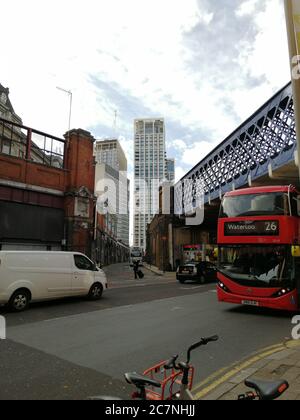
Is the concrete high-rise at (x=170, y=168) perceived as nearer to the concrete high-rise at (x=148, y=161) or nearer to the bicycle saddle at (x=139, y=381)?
the concrete high-rise at (x=148, y=161)

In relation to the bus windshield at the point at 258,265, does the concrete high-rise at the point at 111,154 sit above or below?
above

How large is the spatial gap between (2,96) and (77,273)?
37327 millimetres

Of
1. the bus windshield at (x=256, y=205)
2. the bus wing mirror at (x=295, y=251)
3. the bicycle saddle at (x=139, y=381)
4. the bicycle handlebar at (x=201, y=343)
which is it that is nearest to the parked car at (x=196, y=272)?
the bus windshield at (x=256, y=205)

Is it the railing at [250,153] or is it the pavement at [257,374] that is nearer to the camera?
the pavement at [257,374]

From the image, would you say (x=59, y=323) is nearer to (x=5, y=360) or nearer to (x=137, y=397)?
(x=5, y=360)

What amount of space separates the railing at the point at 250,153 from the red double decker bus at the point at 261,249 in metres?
6.40

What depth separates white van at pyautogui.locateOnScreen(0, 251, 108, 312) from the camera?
11.0 m

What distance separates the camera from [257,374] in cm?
542

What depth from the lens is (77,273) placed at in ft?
43.8

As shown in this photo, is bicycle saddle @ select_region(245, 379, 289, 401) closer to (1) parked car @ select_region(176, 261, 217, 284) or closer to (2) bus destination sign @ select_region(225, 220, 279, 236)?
(2) bus destination sign @ select_region(225, 220, 279, 236)

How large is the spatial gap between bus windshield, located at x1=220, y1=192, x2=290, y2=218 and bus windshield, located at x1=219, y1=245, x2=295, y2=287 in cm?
109

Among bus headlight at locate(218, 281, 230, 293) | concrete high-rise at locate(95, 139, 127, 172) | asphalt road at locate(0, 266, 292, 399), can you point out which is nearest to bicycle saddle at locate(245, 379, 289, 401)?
asphalt road at locate(0, 266, 292, 399)

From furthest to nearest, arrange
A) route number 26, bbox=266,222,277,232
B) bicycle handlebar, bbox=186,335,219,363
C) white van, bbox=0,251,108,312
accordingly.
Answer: white van, bbox=0,251,108,312 → route number 26, bbox=266,222,277,232 → bicycle handlebar, bbox=186,335,219,363

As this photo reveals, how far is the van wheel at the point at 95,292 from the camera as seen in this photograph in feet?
46.2
